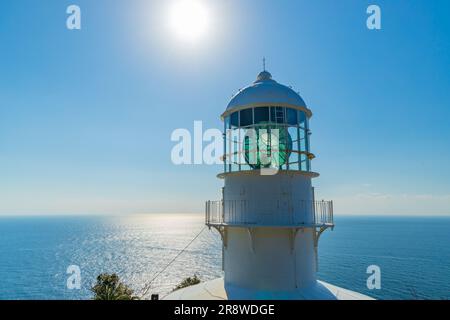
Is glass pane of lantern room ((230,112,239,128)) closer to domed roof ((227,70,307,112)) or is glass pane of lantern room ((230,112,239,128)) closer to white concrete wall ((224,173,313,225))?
domed roof ((227,70,307,112))

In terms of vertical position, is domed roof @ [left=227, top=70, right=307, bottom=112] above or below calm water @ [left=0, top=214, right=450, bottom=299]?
above

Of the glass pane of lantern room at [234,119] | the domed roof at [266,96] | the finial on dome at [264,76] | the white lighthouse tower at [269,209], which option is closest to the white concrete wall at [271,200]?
the white lighthouse tower at [269,209]

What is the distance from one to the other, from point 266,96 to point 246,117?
4.32 ft

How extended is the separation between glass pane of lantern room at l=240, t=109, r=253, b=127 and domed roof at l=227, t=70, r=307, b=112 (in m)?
0.57

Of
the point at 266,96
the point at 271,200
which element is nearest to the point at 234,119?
the point at 266,96

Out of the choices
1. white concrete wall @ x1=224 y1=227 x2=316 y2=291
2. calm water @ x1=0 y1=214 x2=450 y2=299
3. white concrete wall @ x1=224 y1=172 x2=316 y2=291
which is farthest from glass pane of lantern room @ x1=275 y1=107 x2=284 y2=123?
calm water @ x1=0 y1=214 x2=450 y2=299

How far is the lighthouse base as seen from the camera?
8898 millimetres

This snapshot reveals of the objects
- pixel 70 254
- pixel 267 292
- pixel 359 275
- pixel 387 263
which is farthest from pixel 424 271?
pixel 70 254

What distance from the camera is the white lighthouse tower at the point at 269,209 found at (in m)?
9.15

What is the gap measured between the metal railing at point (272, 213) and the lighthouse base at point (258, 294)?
7.88 feet

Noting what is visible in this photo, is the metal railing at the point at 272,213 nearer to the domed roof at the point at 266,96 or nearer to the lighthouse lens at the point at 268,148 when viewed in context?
the lighthouse lens at the point at 268,148

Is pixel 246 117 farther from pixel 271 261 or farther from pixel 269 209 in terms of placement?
pixel 271 261
